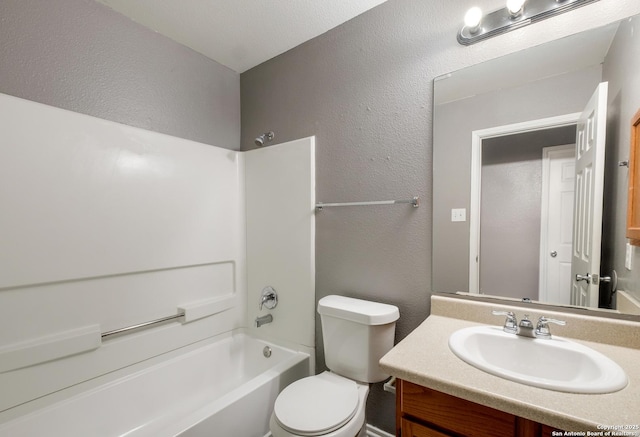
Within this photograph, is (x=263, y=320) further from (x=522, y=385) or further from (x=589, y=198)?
(x=589, y=198)

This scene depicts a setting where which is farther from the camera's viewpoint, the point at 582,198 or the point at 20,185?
the point at 20,185

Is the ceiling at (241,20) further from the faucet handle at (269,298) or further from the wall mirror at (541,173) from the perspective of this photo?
the faucet handle at (269,298)

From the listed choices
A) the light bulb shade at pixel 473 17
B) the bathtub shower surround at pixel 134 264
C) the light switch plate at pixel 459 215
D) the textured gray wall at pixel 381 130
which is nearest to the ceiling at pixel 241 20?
the textured gray wall at pixel 381 130

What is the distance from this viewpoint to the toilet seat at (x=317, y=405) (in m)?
1.12

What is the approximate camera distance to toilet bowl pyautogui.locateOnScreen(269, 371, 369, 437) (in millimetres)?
1113

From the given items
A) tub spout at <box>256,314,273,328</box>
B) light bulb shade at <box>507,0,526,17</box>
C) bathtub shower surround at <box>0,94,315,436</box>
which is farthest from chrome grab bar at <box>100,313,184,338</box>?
light bulb shade at <box>507,0,526,17</box>

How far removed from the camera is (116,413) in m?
1.48

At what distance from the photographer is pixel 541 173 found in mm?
1167

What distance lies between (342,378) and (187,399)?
1.03 metres

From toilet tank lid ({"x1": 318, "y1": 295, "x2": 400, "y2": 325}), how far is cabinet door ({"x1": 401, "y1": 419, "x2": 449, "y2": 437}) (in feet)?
1.54

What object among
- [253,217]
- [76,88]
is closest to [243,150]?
[253,217]

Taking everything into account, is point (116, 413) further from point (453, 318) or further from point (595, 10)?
point (595, 10)

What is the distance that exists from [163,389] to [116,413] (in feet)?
0.77

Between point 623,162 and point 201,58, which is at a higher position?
point 201,58
